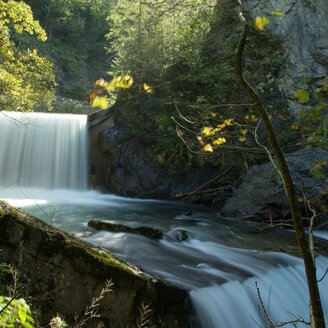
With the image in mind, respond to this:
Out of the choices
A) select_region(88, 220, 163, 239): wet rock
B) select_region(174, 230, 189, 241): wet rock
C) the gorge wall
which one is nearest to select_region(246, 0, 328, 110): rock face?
the gorge wall

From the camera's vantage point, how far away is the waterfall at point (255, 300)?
4605 mm

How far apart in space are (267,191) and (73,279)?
7611 millimetres

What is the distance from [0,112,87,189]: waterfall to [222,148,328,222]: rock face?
7.31 meters

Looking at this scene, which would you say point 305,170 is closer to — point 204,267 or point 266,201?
point 266,201

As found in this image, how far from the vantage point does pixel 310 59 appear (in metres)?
15.0

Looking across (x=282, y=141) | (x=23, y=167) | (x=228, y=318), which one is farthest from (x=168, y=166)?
(x=228, y=318)

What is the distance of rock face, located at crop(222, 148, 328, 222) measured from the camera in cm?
1009

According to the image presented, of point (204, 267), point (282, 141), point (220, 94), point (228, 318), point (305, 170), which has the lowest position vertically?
point (228, 318)

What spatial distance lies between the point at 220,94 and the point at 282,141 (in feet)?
8.13

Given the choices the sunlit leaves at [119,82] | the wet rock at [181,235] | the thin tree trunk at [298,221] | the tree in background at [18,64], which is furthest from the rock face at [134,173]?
the sunlit leaves at [119,82]

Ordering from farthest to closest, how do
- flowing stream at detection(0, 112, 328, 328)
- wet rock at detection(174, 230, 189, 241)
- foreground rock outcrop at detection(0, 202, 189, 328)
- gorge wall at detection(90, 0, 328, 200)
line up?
Answer: gorge wall at detection(90, 0, 328, 200)
wet rock at detection(174, 230, 189, 241)
flowing stream at detection(0, 112, 328, 328)
foreground rock outcrop at detection(0, 202, 189, 328)

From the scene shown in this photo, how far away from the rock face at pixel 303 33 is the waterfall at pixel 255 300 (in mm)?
10206

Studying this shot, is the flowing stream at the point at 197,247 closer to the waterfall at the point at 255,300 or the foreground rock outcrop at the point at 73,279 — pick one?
the waterfall at the point at 255,300

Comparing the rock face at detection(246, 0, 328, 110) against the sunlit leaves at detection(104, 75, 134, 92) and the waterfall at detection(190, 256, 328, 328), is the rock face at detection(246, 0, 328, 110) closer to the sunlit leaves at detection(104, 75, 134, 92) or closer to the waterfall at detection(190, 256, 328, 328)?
the waterfall at detection(190, 256, 328, 328)
